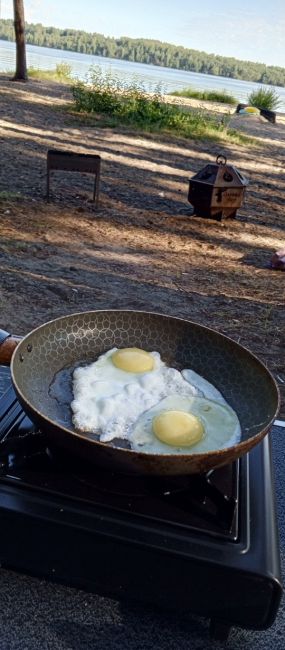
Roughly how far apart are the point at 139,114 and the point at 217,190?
589 centimetres

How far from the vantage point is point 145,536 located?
1.08 m

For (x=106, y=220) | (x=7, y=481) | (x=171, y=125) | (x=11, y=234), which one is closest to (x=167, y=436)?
(x=7, y=481)

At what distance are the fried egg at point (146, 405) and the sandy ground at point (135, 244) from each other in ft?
4.52

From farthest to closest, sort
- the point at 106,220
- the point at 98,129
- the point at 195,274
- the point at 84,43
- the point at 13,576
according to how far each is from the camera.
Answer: the point at 84,43 → the point at 98,129 → the point at 106,220 → the point at 195,274 → the point at 13,576

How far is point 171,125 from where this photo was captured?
10781 millimetres

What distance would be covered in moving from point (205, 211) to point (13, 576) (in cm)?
486

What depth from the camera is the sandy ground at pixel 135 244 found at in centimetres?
359

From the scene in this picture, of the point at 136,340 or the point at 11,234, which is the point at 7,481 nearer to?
the point at 136,340

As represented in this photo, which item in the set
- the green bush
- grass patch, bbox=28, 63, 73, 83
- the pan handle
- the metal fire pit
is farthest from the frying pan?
the green bush

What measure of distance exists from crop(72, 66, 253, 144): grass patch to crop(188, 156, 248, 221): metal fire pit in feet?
16.5

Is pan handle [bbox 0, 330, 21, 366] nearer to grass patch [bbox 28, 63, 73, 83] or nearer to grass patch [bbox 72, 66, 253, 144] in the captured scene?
grass patch [bbox 72, 66, 253, 144]

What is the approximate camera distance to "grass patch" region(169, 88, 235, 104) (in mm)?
17766

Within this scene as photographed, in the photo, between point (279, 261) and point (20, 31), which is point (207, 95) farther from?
point (279, 261)

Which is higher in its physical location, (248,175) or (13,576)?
(13,576)
